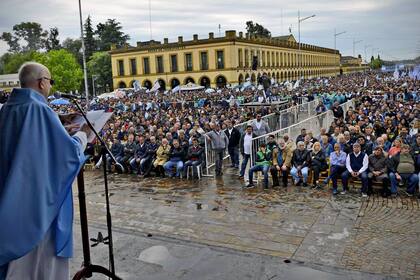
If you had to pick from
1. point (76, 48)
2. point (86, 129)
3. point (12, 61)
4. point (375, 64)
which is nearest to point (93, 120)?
point (86, 129)

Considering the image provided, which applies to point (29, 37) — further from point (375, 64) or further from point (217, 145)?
point (375, 64)

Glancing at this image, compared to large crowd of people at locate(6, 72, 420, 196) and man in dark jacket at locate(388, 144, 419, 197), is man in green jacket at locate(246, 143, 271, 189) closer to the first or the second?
large crowd of people at locate(6, 72, 420, 196)

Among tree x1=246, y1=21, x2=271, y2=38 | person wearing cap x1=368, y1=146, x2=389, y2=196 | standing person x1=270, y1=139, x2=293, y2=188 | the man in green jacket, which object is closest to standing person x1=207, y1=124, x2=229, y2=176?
the man in green jacket

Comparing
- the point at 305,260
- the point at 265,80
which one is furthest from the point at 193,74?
the point at 305,260

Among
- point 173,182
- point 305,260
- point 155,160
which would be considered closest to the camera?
point 305,260

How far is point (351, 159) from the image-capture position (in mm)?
9898

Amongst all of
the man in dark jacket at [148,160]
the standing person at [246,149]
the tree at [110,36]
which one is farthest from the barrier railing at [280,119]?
the tree at [110,36]

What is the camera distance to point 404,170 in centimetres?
941

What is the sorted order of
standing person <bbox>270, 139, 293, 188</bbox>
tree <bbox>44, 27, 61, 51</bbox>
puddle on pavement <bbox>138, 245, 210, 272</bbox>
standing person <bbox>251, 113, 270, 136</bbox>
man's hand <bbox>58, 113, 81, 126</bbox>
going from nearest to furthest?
1. man's hand <bbox>58, 113, 81, 126</bbox>
2. puddle on pavement <bbox>138, 245, 210, 272</bbox>
3. standing person <bbox>270, 139, 293, 188</bbox>
4. standing person <bbox>251, 113, 270, 136</bbox>
5. tree <bbox>44, 27, 61, 51</bbox>

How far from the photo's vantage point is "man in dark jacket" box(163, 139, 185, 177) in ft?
40.9

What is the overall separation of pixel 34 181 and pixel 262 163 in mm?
8725

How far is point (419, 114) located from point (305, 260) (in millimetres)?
10750

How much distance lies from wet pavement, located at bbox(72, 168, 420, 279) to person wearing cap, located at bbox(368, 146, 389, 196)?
404 millimetres

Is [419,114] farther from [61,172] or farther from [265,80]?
[61,172]
